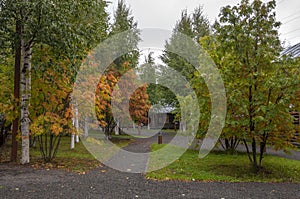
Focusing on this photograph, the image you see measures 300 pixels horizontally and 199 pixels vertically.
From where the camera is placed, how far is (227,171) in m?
6.89

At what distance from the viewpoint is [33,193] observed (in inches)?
→ 178

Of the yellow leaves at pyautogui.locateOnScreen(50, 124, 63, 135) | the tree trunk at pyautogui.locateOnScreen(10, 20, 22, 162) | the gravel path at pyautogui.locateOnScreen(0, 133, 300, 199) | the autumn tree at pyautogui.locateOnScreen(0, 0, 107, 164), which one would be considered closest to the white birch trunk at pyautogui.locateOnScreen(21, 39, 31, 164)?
the autumn tree at pyautogui.locateOnScreen(0, 0, 107, 164)

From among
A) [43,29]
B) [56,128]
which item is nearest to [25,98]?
[56,128]

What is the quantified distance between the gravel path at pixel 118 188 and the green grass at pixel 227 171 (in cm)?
48

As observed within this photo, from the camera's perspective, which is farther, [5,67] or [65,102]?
[5,67]

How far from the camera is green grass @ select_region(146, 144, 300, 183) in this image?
6039 millimetres

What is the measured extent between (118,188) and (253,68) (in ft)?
13.5

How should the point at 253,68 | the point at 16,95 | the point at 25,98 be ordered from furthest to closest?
the point at 16,95 → the point at 25,98 → the point at 253,68

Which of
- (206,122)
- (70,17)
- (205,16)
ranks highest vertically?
(205,16)

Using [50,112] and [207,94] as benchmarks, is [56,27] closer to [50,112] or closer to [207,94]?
[50,112]

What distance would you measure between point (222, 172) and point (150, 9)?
330 inches

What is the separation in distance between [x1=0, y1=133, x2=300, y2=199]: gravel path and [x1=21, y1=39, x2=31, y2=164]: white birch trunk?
4.85 feet

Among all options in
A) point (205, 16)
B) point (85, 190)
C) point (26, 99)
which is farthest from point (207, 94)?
point (205, 16)

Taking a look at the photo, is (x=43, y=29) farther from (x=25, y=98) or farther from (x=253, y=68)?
(x=253, y=68)
